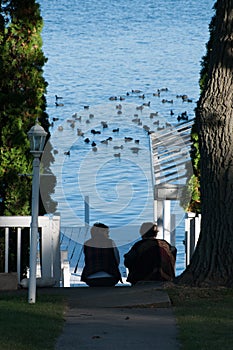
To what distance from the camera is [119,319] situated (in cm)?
738

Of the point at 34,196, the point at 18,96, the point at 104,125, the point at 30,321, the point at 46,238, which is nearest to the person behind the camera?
the point at 30,321

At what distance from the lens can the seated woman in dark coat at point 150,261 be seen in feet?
33.2

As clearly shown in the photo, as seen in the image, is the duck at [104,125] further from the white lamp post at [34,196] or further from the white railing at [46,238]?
the white lamp post at [34,196]

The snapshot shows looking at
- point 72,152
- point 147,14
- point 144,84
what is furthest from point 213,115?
point 147,14

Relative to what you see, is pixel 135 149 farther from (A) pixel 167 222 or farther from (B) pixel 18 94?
(B) pixel 18 94

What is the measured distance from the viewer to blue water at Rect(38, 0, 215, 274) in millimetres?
20141

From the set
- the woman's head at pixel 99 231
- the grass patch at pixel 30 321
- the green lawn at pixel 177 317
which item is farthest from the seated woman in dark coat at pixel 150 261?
the grass patch at pixel 30 321

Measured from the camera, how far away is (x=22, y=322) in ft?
22.1

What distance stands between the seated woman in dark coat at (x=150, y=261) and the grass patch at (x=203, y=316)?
1.17 m

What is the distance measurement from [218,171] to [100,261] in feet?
7.50

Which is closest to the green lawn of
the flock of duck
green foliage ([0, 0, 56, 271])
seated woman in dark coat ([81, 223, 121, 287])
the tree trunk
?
the tree trunk

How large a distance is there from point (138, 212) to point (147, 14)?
2602 cm

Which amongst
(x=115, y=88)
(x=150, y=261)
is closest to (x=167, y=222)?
(x=150, y=261)

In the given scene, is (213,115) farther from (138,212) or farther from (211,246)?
(138,212)
